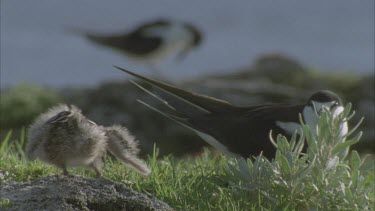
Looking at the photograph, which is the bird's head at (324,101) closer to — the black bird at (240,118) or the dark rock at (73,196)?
the black bird at (240,118)

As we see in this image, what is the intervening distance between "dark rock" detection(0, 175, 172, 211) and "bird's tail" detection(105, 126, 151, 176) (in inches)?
17.8

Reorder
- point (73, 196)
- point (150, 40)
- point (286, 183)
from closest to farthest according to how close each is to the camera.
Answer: point (73, 196)
point (286, 183)
point (150, 40)

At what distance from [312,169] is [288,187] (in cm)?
15

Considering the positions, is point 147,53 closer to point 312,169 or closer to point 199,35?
point 199,35

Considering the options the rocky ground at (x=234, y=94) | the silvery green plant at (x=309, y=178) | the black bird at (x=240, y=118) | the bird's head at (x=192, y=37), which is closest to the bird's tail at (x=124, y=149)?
the silvery green plant at (x=309, y=178)

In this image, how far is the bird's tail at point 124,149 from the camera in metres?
4.54

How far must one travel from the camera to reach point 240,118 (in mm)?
5961

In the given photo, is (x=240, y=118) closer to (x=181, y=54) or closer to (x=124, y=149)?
(x=124, y=149)

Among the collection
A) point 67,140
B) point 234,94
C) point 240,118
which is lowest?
point 234,94

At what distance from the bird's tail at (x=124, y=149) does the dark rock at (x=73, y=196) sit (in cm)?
45

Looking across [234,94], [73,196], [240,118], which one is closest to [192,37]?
[234,94]

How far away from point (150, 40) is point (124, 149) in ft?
30.4

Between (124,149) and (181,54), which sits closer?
(124,149)

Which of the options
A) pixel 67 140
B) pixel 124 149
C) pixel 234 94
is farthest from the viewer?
pixel 234 94
